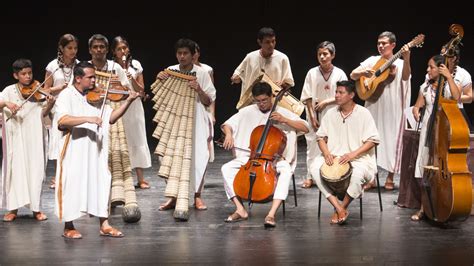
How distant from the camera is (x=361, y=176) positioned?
19.4 ft

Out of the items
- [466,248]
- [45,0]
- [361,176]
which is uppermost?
[45,0]

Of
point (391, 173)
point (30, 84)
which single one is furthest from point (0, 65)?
point (391, 173)

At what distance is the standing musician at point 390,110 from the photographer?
716 cm

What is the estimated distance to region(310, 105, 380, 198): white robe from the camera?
6035 mm

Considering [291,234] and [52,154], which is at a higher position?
[52,154]

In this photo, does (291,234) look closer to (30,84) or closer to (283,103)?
(283,103)

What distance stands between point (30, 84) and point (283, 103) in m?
1.91

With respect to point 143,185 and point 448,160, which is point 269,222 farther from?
point 143,185

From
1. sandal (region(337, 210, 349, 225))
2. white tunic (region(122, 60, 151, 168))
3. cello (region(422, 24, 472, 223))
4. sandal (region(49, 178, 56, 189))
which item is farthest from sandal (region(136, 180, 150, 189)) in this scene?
cello (region(422, 24, 472, 223))

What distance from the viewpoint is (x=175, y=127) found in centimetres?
622

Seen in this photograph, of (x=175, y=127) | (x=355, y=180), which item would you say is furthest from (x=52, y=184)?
(x=355, y=180)

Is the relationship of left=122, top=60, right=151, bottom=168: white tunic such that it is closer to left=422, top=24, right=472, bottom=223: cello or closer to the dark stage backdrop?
left=422, top=24, right=472, bottom=223: cello

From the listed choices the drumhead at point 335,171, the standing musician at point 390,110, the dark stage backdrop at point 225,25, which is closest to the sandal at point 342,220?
the drumhead at point 335,171

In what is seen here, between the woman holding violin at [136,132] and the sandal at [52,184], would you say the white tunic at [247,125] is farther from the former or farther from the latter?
the sandal at [52,184]
